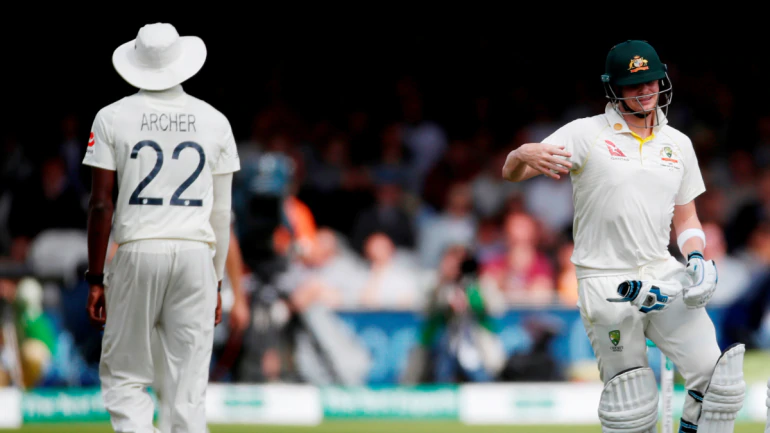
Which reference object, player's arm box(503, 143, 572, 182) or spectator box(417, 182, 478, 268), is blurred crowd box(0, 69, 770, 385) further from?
player's arm box(503, 143, 572, 182)

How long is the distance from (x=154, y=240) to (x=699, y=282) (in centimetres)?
225

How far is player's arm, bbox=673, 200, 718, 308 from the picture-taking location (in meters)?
4.52

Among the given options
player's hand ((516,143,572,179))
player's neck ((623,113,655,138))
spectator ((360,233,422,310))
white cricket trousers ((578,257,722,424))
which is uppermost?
player's neck ((623,113,655,138))

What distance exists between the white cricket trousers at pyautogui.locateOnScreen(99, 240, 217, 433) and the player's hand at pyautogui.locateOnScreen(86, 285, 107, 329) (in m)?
0.08

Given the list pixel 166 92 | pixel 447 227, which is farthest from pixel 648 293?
pixel 447 227

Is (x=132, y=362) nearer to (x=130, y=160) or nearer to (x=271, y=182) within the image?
(x=130, y=160)

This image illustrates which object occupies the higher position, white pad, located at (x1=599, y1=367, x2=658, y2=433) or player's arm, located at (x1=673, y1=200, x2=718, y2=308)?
player's arm, located at (x1=673, y1=200, x2=718, y2=308)

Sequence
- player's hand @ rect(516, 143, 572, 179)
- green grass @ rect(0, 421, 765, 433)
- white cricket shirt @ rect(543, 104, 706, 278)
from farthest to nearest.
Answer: green grass @ rect(0, 421, 765, 433) < white cricket shirt @ rect(543, 104, 706, 278) < player's hand @ rect(516, 143, 572, 179)

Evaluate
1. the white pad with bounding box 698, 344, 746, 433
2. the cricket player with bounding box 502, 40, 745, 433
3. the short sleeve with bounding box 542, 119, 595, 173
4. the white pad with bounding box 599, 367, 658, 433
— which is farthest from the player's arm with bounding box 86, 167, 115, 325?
the white pad with bounding box 698, 344, 746, 433

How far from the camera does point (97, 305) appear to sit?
475cm

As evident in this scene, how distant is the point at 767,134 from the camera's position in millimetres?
10930

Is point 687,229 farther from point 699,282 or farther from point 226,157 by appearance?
point 226,157

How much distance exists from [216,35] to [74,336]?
4902mm

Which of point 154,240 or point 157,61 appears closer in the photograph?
point 154,240
